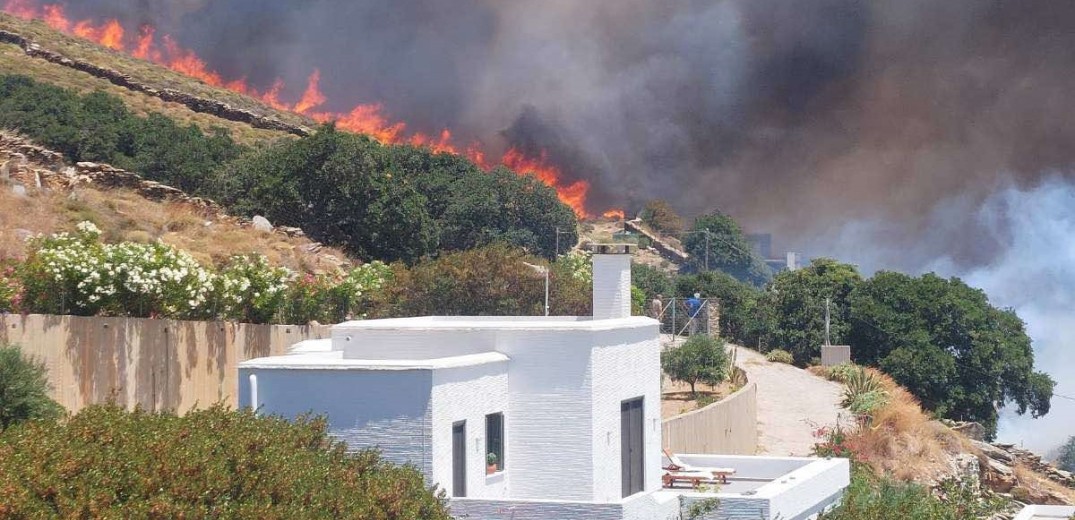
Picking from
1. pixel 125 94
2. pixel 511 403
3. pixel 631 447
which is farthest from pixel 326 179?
pixel 125 94

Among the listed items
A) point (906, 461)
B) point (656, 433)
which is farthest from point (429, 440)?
point (906, 461)

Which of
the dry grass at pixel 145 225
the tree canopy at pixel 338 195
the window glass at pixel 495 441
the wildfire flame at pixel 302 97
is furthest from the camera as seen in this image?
the wildfire flame at pixel 302 97

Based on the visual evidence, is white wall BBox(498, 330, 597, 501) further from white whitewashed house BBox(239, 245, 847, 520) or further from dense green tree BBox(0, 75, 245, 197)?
dense green tree BBox(0, 75, 245, 197)

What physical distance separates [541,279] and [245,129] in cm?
5229

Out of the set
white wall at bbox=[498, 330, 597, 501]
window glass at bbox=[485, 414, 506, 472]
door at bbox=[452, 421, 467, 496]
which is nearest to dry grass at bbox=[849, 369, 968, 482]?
white wall at bbox=[498, 330, 597, 501]

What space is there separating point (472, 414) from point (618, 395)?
8.86 feet

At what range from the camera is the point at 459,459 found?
761 inches

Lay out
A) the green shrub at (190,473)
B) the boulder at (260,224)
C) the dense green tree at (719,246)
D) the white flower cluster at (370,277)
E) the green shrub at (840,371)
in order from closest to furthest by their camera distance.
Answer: the green shrub at (190,473), the white flower cluster at (370,277), the boulder at (260,224), the green shrub at (840,371), the dense green tree at (719,246)

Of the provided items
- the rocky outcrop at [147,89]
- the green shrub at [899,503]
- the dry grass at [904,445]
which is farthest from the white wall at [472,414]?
the rocky outcrop at [147,89]

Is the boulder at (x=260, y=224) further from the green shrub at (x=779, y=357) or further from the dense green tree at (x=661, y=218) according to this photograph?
the dense green tree at (x=661, y=218)

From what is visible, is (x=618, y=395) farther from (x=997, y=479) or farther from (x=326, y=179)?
(x=326, y=179)

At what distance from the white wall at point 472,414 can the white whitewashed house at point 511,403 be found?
0.02m

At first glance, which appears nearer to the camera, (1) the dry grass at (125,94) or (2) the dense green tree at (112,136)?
(2) the dense green tree at (112,136)

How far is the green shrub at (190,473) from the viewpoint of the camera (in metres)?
13.0
